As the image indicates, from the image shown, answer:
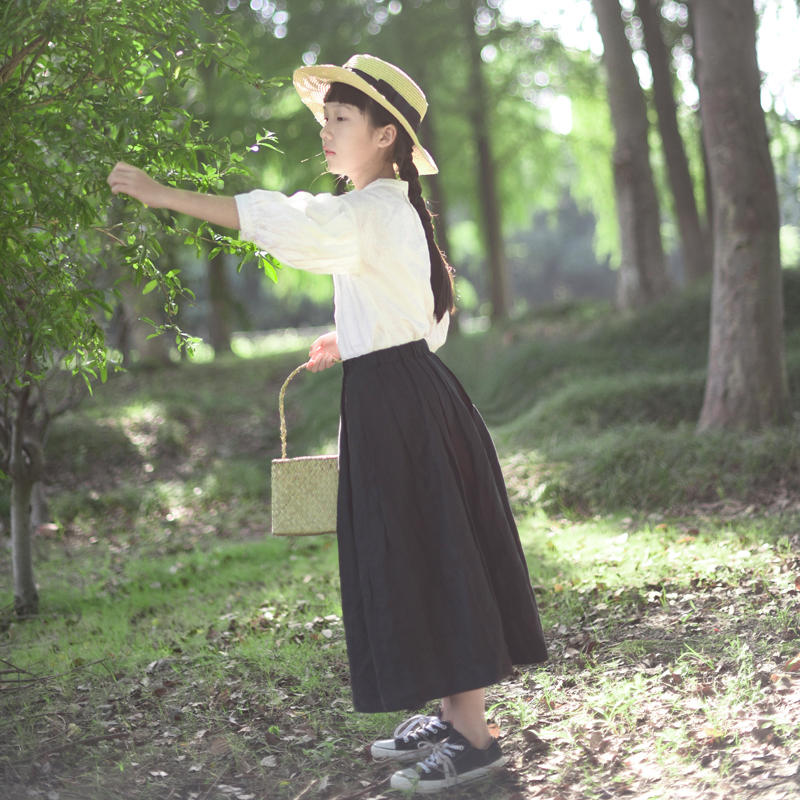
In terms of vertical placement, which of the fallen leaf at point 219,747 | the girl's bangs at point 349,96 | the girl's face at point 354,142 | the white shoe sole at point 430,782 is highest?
the girl's bangs at point 349,96

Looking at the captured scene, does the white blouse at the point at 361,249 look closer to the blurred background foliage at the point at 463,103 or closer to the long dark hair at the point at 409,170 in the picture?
the long dark hair at the point at 409,170

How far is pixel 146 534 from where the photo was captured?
23.2ft

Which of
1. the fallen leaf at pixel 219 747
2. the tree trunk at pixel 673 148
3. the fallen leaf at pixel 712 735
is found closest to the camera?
the fallen leaf at pixel 712 735

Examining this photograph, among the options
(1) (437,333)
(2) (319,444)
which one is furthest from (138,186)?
(2) (319,444)

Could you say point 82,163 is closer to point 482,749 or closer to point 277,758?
point 277,758

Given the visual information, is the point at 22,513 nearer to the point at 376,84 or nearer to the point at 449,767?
the point at 449,767

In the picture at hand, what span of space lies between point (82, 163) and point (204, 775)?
2.28 meters

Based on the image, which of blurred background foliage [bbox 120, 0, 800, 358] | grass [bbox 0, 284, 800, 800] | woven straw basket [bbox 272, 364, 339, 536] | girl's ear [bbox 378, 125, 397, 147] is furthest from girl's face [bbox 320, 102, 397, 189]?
blurred background foliage [bbox 120, 0, 800, 358]

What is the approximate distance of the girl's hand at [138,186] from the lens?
7.06ft

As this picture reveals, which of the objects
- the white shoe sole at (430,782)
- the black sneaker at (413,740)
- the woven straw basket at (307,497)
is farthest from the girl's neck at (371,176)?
the white shoe sole at (430,782)

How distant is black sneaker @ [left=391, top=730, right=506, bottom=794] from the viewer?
100 inches

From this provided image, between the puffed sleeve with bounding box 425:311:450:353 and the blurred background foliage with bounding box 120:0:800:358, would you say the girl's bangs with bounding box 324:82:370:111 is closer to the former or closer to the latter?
the puffed sleeve with bounding box 425:311:450:353

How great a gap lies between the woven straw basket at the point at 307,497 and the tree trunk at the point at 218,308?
484 inches

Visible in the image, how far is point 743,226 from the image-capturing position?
20.3ft
